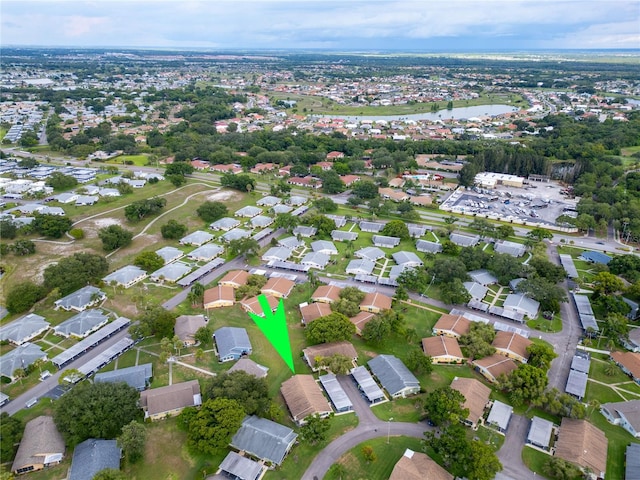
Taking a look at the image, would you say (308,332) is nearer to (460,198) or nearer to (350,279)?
(350,279)

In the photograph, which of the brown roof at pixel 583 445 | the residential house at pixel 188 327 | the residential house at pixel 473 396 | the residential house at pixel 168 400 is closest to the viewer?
the brown roof at pixel 583 445

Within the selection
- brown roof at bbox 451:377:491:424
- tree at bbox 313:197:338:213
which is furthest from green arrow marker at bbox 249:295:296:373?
tree at bbox 313:197:338:213

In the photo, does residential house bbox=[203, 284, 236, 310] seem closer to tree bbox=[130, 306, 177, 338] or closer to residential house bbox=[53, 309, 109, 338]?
tree bbox=[130, 306, 177, 338]

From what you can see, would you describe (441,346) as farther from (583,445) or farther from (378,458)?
(378,458)

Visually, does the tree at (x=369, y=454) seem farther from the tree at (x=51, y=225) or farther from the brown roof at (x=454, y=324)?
the tree at (x=51, y=225)

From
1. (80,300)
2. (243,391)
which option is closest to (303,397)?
(243,391)

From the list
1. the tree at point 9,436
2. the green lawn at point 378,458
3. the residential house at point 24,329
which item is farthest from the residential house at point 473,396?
the residential house at point 24,329
